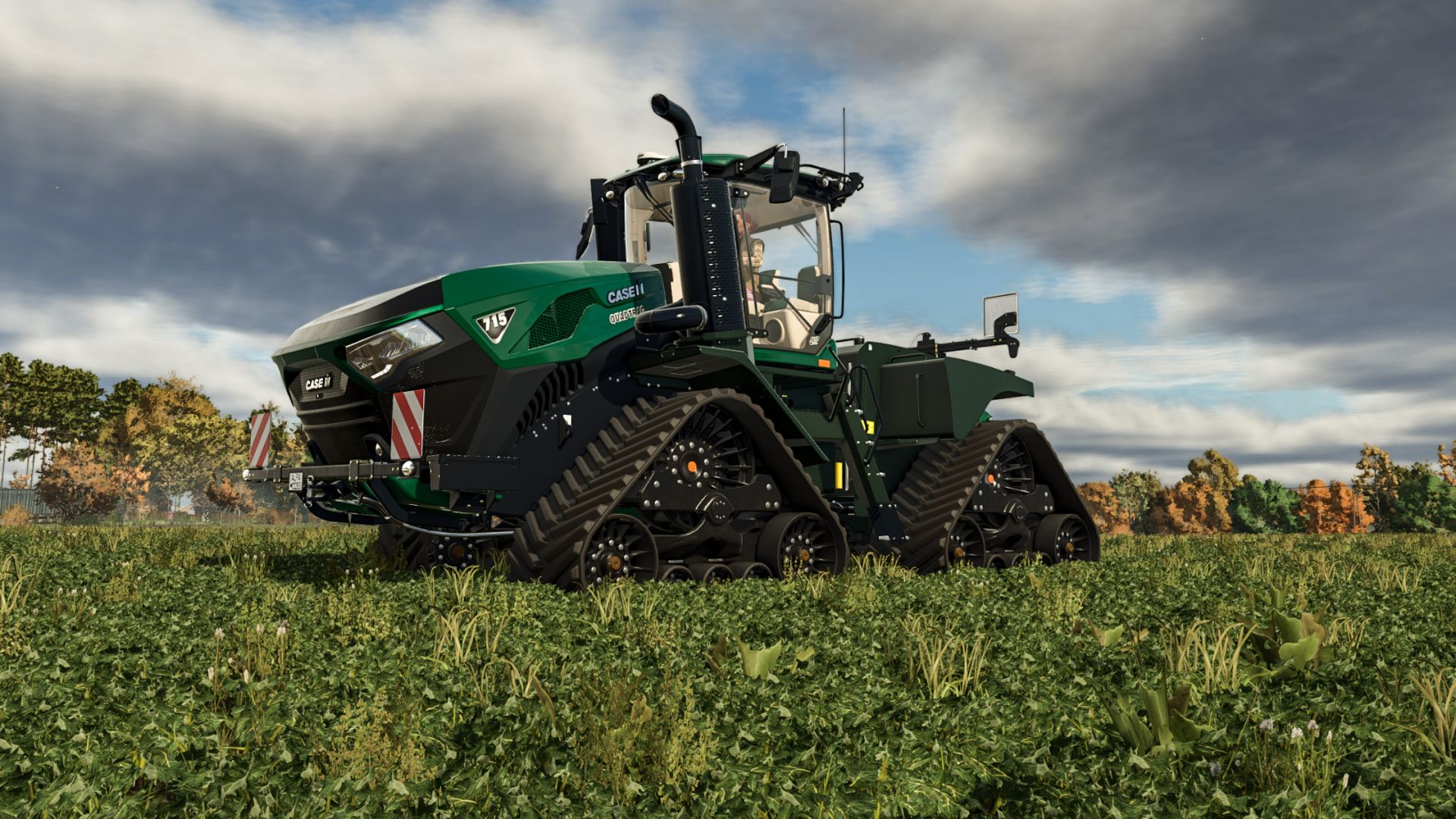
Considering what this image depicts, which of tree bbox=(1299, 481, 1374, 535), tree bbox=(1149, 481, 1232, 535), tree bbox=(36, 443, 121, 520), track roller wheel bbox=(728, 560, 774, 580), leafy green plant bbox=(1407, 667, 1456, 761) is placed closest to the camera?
leafy green plant bbox=(1407, 667, 1456, 761)

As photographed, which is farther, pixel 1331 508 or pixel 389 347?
pixel 1331 508

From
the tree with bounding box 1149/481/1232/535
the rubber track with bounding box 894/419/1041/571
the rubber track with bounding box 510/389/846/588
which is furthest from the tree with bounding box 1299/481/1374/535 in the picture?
the rubber track with bounding box 510/389/846/588

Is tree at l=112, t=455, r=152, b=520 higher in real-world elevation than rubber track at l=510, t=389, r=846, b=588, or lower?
higher

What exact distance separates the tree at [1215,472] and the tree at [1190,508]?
2.63 m

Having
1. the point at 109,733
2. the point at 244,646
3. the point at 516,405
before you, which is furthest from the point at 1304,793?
A: the point at 516,405

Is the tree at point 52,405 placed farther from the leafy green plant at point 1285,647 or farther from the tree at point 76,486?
the leafy green plant at point 1285,647

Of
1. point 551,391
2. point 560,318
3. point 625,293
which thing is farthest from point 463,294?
Result: point 625,293

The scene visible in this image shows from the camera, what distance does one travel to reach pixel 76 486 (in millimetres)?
54156

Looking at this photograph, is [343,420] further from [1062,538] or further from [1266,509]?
[1266,509]

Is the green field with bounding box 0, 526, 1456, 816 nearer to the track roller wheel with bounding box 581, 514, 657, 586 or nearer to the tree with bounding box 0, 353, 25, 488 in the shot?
the track roller wheel with bounding box 581, 514, 657, 586

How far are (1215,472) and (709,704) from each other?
92.8 m

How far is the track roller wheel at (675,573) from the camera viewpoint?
7536 millimetres

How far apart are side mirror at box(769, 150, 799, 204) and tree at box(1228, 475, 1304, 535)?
225 feet

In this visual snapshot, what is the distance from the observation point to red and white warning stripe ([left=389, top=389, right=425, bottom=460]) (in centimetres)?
689
